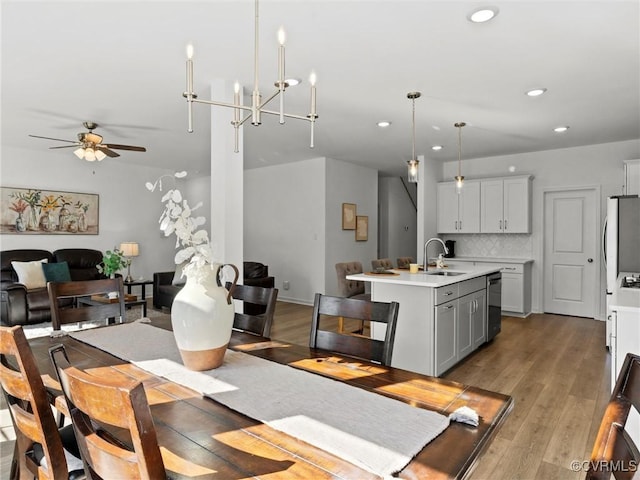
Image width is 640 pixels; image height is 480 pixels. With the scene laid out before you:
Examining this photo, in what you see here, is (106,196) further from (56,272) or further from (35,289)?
(35,289)

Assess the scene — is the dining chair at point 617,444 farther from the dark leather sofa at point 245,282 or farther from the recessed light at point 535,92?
the dark leather sofa at point 245,282

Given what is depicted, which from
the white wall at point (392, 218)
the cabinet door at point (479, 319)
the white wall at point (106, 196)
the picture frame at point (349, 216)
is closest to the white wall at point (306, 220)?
the picture frame at point (349, 216)

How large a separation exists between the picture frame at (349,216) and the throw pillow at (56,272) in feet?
15.0

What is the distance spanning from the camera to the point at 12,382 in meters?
1.21

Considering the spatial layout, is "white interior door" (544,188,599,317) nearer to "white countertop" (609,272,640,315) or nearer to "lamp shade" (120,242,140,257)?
"white countertop" (609,272,640,315)

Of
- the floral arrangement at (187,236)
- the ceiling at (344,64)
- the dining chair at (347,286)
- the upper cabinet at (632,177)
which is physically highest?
the ceiling at (344,64)

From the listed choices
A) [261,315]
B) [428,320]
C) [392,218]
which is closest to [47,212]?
[261,315]

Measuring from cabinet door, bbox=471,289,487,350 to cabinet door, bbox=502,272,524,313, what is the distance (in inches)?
81.7

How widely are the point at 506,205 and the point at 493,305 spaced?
2.45 m

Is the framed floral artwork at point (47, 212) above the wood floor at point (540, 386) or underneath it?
above

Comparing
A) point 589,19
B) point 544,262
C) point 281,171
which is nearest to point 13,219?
point 281,171

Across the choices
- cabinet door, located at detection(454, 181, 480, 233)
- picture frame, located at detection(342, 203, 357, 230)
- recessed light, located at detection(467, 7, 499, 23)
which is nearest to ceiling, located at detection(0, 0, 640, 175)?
recessed light, located at detection(467, 7, 499, 23)

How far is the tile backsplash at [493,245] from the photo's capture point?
6.44 m

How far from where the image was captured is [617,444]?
30.7 inches
